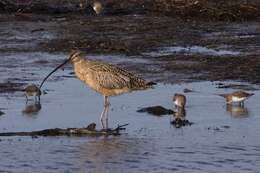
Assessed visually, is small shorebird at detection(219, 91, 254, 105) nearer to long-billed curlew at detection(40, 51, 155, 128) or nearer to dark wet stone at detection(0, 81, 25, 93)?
long-billed curlew at detection(40, 51, 155, 128)

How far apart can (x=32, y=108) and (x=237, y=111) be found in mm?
2787

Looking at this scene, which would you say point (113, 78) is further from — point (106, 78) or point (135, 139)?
point (135, 139)

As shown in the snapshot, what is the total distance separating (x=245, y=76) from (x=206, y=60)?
1.85 meters

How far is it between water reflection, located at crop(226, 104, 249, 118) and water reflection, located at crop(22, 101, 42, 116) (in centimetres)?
260

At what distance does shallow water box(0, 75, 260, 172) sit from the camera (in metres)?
10.5

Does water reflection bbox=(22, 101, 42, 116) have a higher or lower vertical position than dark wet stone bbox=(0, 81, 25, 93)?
lower

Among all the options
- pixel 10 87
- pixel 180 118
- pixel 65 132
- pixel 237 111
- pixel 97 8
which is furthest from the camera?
pixel 97 8

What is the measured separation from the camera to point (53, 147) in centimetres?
1136

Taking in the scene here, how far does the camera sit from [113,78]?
1358cm

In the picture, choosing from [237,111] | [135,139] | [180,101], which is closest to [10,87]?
[180,101]

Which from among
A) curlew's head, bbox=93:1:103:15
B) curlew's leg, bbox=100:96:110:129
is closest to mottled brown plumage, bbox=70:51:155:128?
curlew's leg, bbox=100:96:110:129

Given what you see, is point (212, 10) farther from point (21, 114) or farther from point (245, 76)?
point (21, 114)

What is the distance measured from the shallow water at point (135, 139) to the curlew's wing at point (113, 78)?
329 mm

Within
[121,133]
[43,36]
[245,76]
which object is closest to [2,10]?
[43,36]
